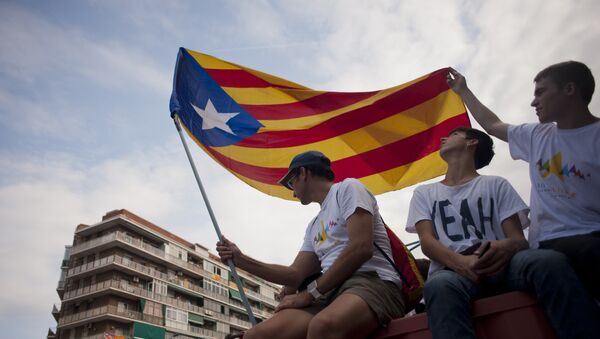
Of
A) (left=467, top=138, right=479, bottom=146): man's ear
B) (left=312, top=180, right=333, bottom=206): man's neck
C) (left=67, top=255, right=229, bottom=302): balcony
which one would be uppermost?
(left=67, top=255, right=229, bottom=302): balcony

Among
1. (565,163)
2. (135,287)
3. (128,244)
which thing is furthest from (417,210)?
(128,244)

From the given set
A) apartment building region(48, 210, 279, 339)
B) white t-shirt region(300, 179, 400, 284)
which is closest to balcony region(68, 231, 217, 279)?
apartment building region(48, 210, 279, 339)

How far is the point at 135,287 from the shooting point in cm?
3253

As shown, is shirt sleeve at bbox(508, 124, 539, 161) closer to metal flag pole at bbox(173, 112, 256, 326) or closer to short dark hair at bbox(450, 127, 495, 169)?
short dark hair at bbox(450, 127, 495, 169)

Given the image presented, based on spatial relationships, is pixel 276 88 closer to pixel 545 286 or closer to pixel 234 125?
pixel 234 125

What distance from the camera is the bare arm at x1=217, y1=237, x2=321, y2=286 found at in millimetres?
2809

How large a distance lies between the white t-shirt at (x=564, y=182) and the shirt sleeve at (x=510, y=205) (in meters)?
0.04

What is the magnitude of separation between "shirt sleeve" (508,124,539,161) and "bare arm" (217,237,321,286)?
4.62 feet

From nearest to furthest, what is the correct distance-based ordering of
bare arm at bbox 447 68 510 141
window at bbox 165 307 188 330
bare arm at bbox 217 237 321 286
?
bare arm at bbox 447 68 510 141 → bare arm at bbox 217 237 321 286 → window at bbox 165 307 188 330

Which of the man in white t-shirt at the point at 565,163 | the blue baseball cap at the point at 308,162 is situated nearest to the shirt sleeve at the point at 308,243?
the blue baseball cap at the point at 308,162

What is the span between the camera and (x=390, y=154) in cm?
448

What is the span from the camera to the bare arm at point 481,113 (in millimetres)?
2479

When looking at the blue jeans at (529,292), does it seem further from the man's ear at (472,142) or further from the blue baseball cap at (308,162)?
the blue baseball cap at (308,162)

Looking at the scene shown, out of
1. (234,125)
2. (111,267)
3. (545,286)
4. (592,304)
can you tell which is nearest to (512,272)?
(545,286)
